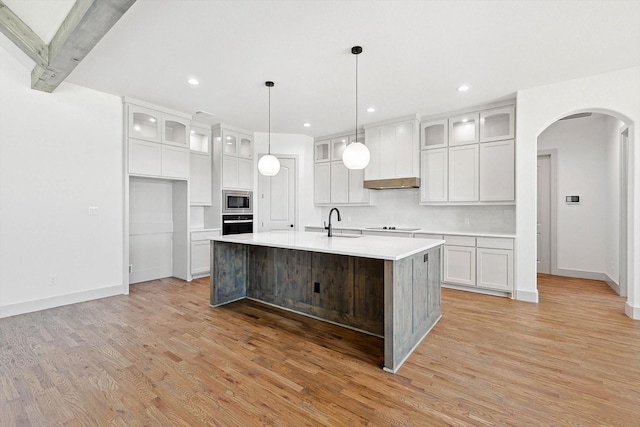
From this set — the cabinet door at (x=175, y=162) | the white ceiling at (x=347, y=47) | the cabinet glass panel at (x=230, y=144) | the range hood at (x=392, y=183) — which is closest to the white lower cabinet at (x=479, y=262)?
the range hood at (x=392, y=183)

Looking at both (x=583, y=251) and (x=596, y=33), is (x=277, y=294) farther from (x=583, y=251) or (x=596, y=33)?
(x=583, y=251)

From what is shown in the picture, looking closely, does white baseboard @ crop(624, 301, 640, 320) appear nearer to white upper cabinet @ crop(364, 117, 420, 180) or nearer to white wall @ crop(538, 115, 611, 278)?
white wall @ crop(538, 115, 611, 278)

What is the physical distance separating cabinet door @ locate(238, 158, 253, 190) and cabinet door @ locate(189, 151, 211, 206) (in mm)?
570

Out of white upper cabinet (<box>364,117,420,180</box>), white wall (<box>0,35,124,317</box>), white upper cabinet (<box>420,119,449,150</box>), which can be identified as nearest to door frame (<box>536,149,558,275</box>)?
white upper cabinet (<box>420,119,449,150</box>)

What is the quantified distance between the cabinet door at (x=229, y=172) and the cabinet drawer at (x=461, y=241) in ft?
12.7

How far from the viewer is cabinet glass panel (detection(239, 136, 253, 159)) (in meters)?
5.88

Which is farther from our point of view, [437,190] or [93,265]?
[437,190]

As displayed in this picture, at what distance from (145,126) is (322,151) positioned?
3.30 metres

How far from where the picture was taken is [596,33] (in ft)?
8.73

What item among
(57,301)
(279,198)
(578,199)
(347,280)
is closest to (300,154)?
(279,198)

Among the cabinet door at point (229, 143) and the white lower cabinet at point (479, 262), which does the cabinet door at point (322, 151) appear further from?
the white lower cabinet at point (479, 262)

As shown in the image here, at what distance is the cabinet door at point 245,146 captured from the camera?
5.85 meters

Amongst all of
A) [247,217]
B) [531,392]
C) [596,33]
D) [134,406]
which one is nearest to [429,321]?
[531,392]

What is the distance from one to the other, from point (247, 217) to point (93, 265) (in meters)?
2.58
